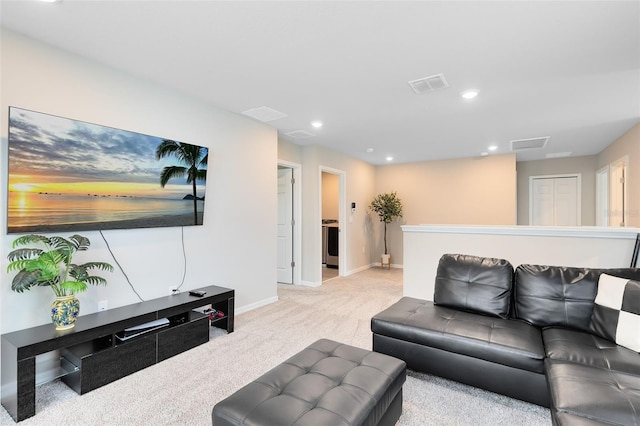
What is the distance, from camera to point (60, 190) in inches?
90.2

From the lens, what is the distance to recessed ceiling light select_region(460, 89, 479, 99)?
3.04m

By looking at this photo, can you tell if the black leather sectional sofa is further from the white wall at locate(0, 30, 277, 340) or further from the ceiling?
the white wall at locate(0, 30, 277, 340)

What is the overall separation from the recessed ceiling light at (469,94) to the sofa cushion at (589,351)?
222cm

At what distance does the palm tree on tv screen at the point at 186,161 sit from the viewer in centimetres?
293

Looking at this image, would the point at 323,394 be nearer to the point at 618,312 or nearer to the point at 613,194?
the point at 618,312

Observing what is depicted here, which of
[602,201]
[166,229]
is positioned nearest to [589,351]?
[166,229]

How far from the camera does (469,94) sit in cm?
310

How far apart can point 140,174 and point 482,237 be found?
11.6 feet

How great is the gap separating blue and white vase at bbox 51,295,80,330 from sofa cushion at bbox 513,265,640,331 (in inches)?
130

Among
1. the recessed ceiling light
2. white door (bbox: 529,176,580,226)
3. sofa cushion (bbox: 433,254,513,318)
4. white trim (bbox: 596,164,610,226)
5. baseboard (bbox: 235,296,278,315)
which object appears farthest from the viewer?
white door (bbox: 529,176,580,226)

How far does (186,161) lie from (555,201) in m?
7.20

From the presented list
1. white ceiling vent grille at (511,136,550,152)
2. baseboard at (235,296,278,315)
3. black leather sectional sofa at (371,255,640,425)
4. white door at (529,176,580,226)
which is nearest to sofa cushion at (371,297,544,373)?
black leather sectional sofa at (371,255,640,425)

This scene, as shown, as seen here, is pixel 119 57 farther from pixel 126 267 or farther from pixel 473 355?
pixel 473 355

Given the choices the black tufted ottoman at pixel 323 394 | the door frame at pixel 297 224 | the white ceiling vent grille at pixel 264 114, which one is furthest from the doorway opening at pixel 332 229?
the black tufted ottoman at pixel 323 394
